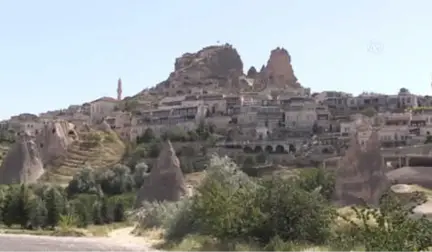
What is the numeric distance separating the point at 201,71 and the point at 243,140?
48.0 metres

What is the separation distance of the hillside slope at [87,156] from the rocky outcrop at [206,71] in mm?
32398

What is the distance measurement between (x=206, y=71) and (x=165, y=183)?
283 ft

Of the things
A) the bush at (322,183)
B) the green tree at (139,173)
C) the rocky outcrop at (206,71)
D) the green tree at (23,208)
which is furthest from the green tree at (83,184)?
the rocky outcrop at (206,71)

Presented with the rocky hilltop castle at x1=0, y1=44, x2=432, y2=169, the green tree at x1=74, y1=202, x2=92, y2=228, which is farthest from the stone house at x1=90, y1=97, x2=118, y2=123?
the green tree at x1=74, y1=202, x2=92, y2=228

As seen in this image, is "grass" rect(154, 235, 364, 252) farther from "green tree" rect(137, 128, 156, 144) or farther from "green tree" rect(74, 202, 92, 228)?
"green tree" rect(137, 128, 156, 144)

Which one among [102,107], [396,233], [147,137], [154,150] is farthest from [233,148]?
[396,233]

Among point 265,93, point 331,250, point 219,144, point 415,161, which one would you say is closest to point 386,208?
point 331,250

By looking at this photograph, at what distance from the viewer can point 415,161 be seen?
2253 inches

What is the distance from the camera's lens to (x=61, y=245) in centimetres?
3556

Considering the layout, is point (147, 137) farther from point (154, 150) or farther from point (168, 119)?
point (154, 150)

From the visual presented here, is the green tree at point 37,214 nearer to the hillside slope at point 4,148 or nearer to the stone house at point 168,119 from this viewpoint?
the hillside slope at point 4,148

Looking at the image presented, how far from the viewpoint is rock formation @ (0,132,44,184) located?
68.4 m

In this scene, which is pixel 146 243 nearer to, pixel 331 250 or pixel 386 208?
pixel 331 250

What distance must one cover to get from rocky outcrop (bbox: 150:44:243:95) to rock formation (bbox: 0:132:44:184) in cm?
5127
